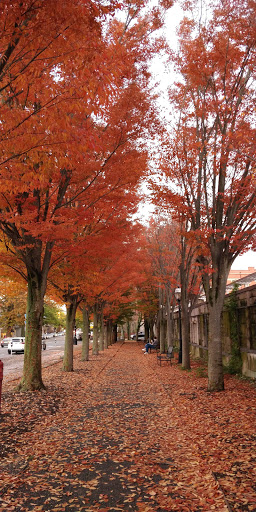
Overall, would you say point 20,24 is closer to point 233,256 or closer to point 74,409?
point 74,409

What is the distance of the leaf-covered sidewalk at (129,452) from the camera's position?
14.0 feet

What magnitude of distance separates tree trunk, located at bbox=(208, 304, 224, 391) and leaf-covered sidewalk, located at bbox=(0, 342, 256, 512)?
41cm

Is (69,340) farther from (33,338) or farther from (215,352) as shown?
(215,352)

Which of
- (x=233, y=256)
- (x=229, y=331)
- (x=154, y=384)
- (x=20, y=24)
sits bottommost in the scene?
(x=154, y=384)

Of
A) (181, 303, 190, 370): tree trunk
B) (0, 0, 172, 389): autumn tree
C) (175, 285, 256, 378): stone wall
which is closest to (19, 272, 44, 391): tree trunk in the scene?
(0, 0, 172, 389): autumn tree

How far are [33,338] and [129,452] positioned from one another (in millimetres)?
6513

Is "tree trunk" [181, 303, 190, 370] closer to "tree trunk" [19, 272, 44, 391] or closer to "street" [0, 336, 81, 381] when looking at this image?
"street" [0, 336, 81, 381]

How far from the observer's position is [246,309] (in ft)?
45.9

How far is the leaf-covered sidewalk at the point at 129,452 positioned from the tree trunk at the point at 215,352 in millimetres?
409

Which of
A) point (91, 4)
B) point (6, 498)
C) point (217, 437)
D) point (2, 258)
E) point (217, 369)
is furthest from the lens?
point (2, 258)

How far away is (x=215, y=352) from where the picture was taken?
38.2 feet

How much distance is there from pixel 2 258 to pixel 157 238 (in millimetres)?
14056


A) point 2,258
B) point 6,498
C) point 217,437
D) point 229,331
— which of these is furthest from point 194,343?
point 6,498

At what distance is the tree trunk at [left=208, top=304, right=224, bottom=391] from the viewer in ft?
37.8
